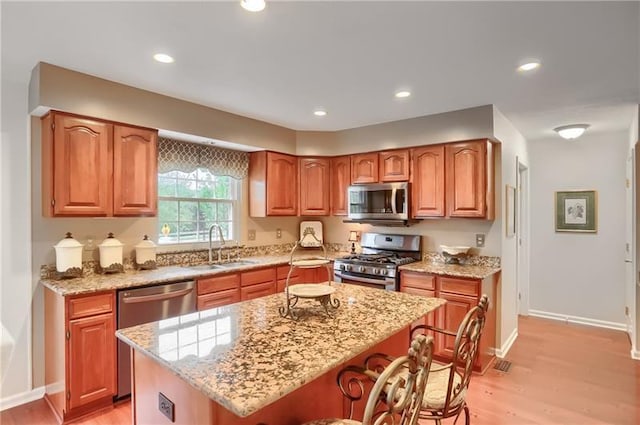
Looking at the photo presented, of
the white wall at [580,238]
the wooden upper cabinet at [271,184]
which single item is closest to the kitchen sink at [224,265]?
the wooden upper cabinet at [271,184]

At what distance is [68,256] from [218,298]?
124 cm

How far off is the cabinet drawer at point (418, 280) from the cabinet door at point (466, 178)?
73cm

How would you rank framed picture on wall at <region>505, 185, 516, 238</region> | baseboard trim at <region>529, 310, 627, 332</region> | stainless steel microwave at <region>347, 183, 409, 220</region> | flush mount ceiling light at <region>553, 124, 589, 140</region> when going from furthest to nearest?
1. baseboard trim at <region>529, 310, 627, 332</region>
2. flush mount ceiling light at <region>553, 124, 589, 140</region>
3. stainless steel microwave at <region>347, 183, 409, 220</region>
4. framed picture on wall at <region>505, 185, 516, 238</region>

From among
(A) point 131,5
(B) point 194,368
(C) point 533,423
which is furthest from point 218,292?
(C) point 533,423

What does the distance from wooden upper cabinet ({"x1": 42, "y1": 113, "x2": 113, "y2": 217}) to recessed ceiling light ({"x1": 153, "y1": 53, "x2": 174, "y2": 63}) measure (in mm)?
827

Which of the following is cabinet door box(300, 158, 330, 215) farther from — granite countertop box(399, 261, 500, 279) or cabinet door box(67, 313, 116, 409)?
cabinet door box(67, 313, 116, 409)

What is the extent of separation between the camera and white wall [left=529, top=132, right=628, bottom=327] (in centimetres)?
441

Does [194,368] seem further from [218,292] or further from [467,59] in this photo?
[467,59]

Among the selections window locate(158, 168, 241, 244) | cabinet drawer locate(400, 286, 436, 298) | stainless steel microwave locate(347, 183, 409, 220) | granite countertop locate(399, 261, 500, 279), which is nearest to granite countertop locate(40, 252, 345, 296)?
window locate(158, 168, 241, 244)

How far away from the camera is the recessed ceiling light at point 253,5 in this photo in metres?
1.72

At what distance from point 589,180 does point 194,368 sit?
17.4 ft

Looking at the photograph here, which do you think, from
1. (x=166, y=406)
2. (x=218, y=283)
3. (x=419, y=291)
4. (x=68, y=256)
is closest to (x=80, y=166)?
(x=68, y=256)

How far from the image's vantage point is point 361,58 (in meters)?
2.38

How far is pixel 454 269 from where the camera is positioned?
137 inches
